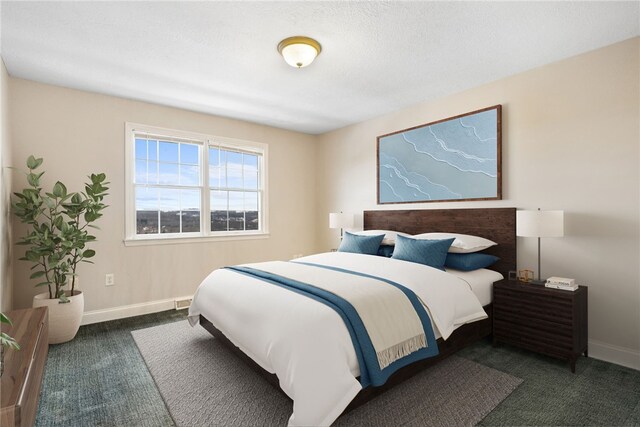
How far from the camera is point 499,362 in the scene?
8.64ft

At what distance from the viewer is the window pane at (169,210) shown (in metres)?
4.19

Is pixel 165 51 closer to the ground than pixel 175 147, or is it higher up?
higher up

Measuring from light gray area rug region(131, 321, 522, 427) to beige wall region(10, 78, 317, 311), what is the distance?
4.49ft

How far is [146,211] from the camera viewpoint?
4.07 metres

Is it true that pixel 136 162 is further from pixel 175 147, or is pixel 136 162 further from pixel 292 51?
pixel 292 51

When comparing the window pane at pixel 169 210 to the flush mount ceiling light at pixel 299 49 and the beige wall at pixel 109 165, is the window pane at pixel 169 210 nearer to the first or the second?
the beige wall at pixel 109 165

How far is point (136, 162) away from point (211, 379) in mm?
2838

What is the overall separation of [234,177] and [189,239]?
1.11 m

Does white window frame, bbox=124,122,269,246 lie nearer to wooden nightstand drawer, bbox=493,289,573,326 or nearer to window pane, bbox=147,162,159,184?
window pane, bbox=147,162,159,184

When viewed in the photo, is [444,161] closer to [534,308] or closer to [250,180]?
[534,308]

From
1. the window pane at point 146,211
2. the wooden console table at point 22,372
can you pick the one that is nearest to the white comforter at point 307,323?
the wooden console table at point 22,372

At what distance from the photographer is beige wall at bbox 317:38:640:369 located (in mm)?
2590

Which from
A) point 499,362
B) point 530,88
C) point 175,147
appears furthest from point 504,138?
point 175,147

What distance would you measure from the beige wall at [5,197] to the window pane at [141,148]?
1.15 metres
